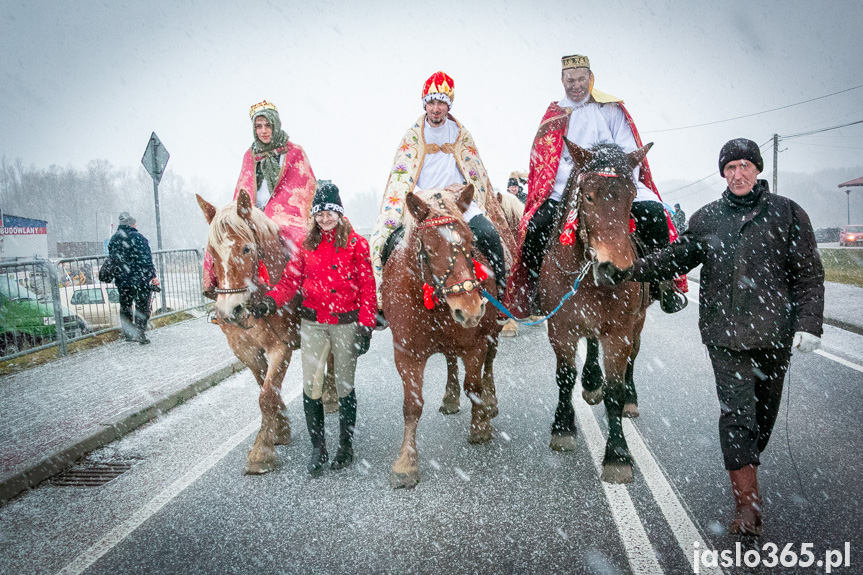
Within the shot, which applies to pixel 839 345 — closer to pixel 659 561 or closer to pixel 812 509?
pixel 812 509

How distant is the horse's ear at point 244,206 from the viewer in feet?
12.4

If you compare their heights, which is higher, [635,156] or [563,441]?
[635,156]

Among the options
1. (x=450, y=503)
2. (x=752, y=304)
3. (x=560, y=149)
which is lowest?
(x=450, y=503)

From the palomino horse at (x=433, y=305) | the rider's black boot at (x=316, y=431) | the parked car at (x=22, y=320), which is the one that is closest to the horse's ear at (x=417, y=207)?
the palomino horse at (x=433, y=305)

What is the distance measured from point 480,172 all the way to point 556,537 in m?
3.36

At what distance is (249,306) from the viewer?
371 cm

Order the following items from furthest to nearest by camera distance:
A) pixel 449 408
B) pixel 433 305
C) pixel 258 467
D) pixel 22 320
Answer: pixel 22 320 → pixel 449 408 → pixel 258 467 → pixel 433 305

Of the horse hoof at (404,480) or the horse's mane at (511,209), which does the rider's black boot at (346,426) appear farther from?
the horse's mane at (511,209)

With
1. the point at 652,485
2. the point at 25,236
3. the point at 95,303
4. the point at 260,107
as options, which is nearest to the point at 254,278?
the point at 260,107

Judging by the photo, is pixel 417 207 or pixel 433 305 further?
pixel 433 305

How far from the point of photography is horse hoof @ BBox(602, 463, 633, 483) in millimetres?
3658

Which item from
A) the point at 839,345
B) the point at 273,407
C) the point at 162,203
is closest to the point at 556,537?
the point at 273,407

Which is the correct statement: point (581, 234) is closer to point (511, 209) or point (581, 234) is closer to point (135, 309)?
point (511, 209)

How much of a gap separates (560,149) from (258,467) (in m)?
3.56
